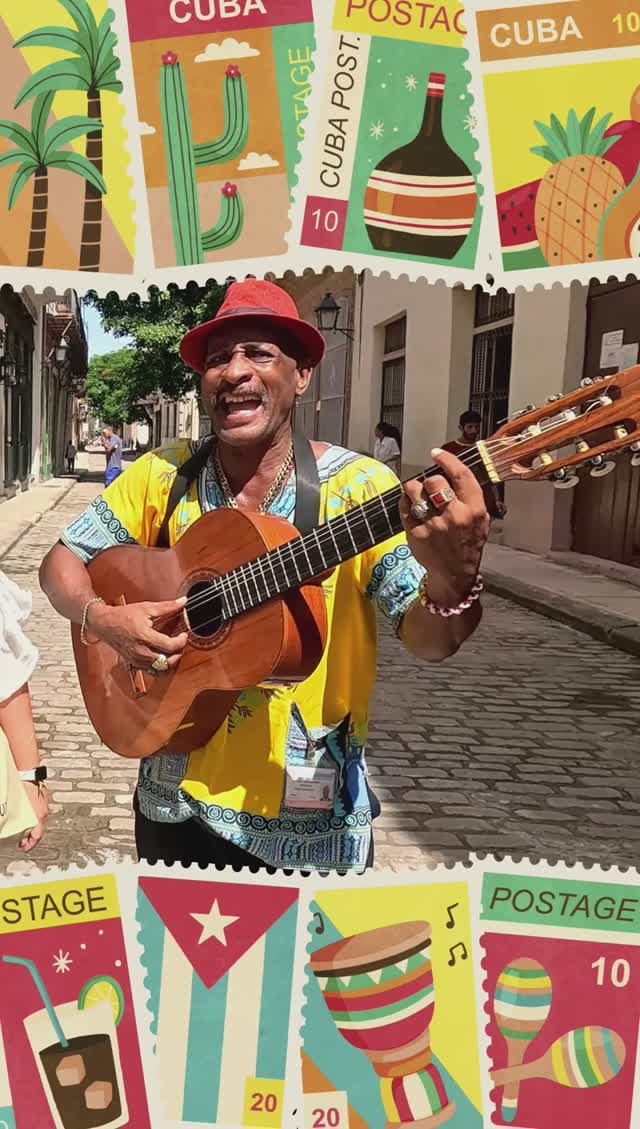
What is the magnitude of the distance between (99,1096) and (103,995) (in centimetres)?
15

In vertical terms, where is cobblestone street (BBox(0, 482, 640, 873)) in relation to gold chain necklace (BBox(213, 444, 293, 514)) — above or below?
below

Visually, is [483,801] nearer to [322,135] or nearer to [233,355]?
[233,355]

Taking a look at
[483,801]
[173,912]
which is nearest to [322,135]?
[173,912]

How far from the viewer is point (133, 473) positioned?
206cm

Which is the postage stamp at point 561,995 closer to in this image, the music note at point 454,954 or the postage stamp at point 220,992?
the music note at point 454,954

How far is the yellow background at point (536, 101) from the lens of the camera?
134 cm

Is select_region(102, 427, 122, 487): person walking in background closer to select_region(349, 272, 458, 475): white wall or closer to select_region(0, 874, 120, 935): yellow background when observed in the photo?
select_region(349, 272, 458, 475): white wall

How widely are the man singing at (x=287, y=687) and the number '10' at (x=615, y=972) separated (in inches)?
20.9

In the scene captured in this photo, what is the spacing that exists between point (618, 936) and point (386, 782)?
3.15 metres

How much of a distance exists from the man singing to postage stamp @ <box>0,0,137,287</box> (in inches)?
14.6

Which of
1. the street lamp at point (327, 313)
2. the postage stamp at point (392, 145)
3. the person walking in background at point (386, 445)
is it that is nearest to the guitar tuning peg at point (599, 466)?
the postage stamp at point (392, 145)

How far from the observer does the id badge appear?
5.94ft

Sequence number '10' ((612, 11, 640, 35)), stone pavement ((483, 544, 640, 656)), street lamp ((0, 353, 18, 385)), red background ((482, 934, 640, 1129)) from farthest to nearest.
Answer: street lamp ((0, 353, 18, 385)) < stone pavement ((483, 544, 640, 656)) < red background ((482, 934, 640, 1129)) < number '10' ((612, 11, 640, 35))

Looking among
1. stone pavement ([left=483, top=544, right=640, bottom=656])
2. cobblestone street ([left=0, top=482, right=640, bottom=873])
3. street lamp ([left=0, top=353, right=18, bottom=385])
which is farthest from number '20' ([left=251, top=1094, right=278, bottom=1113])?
street lamp ([left=0, top=353, right=18, bottom=385])
